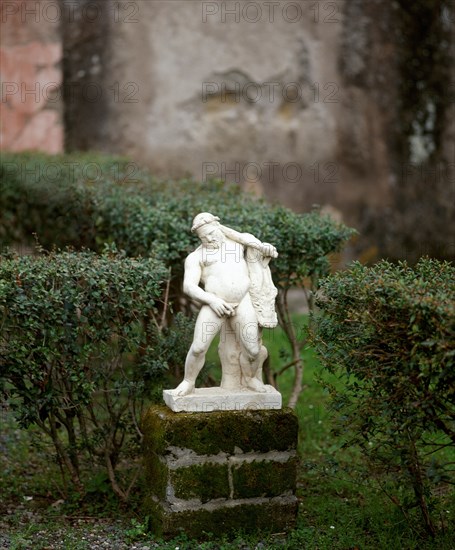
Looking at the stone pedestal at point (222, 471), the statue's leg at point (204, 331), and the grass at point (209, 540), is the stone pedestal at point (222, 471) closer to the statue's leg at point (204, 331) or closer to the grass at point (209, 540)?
the grass at point (209, 540)

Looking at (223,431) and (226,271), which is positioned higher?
(226,271)

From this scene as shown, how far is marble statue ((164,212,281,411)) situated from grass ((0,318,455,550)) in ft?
1.28

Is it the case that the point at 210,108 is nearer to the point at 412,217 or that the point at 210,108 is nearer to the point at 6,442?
the point at 412,217

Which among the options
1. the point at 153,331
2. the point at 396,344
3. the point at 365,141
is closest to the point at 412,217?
the point at 365,141

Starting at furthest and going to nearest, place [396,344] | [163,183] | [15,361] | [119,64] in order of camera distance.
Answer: [119,64]
[163,183]
[15,361]
[396,344]

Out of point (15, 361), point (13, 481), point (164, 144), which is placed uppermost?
point (164, 144)

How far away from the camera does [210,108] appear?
12.2 m

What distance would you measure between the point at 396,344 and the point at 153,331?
204cm

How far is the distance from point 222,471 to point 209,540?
40cm

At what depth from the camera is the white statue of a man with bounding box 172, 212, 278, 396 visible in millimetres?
4898

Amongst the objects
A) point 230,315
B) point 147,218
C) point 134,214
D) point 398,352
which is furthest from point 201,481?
point 134,214

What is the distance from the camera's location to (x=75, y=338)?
5.04m

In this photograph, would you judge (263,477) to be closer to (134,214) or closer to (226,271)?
(226,271)

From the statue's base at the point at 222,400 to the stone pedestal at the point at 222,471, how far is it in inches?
1.9
